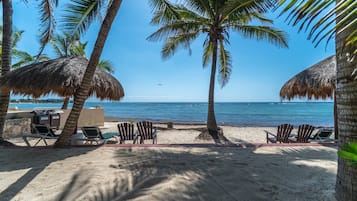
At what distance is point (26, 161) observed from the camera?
4480 millimetres

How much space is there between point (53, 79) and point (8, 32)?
7.28ft

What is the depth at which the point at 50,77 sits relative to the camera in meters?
5.36

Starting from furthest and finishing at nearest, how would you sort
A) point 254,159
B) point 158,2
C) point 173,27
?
point 173,27, point 158,2, point 254,159

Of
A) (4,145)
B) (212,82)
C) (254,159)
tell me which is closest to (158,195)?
(254,159)

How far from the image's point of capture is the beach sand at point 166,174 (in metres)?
2.92

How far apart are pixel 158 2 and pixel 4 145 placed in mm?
5851

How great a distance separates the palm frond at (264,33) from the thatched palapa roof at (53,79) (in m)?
6.72

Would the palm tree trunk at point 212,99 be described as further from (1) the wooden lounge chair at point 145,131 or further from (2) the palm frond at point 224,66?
(1) the wooden lounge chair at point 145,131

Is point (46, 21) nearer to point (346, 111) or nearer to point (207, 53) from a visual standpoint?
point (346, 111)

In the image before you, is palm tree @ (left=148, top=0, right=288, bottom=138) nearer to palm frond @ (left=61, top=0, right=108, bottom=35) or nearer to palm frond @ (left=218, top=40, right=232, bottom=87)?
palm frond @ (left=218, top=40, right=232, bottom=87)

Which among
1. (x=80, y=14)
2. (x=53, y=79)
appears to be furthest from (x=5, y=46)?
(x=80, y=14)

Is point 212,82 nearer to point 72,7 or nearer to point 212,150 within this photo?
point 212,150

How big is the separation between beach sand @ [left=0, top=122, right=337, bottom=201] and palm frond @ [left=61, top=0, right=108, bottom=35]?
3.14 meters

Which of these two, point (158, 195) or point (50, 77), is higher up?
point (50, 77)
